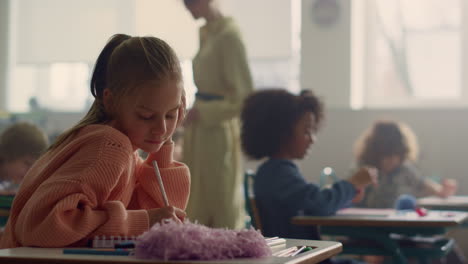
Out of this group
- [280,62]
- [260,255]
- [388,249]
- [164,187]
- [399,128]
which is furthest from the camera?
[280,62]

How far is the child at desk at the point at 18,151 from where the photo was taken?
3604 millimetres

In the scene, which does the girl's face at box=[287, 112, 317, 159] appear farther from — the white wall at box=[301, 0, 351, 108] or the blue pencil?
the white wall at box=[301, 0, 351, 108]

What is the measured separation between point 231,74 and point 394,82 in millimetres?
3109

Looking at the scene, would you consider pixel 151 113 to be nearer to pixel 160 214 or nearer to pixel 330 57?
pixel 160 214

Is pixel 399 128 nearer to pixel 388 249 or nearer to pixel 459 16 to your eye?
pixel 459 16

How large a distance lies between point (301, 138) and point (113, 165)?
1.76m

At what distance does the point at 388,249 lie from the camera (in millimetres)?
2938

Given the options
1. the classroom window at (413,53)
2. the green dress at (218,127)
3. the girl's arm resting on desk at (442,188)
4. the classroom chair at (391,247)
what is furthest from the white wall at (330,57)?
the classroom chair at (391,247)

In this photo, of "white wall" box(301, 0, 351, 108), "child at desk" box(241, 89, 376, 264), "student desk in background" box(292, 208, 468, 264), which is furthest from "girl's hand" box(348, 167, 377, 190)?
"white wall" box(301, 0, 351, 108)

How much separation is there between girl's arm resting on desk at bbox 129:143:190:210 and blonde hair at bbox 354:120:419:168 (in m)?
3.39

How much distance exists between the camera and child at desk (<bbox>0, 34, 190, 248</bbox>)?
1336 millimetres

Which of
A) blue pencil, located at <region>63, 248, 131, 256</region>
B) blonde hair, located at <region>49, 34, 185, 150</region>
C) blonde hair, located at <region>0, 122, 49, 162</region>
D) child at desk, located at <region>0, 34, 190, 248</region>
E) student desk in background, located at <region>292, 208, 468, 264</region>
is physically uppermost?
blonde hair, located at <region>49, 34, 185, 150</region>

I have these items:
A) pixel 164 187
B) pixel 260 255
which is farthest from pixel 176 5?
pixel 260 255

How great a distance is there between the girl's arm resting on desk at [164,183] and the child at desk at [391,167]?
3106 millimetres
